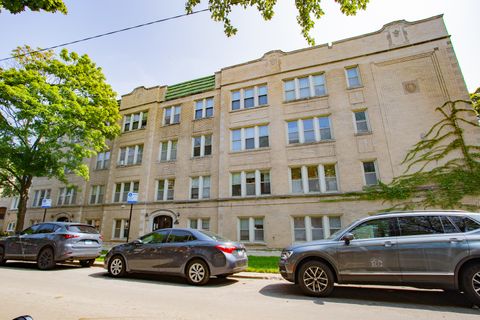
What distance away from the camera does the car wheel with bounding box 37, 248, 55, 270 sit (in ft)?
31.0

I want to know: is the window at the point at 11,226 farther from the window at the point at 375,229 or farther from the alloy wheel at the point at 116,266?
the window at the point at 375,229

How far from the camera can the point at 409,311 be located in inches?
179


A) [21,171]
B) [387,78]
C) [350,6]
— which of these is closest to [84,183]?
[21,171]

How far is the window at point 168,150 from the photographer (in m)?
19.7

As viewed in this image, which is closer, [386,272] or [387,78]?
[386,272]

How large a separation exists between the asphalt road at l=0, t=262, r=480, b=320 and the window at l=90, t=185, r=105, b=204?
15178mm

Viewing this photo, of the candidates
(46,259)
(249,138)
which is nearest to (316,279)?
(46,259)

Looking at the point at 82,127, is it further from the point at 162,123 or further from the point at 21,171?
the point at 162,123

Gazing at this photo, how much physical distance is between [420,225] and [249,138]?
42.6 feet

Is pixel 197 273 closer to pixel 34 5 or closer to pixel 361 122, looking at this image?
pixel 34 5

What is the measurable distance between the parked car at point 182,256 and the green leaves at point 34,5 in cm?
689

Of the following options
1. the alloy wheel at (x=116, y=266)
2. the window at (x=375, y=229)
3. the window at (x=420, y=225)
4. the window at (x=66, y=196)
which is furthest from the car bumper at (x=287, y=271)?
the window at (x=66, y=196)

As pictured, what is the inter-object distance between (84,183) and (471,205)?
91.6 ft

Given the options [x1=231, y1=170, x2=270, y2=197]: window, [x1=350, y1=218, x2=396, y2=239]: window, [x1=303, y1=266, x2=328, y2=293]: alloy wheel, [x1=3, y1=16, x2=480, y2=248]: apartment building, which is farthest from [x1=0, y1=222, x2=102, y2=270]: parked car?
[x1=350, y1=218, x2=396, y2=239]: window
